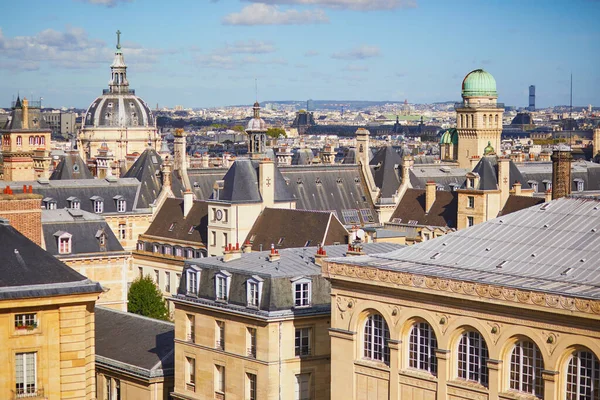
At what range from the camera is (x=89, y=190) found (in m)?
110

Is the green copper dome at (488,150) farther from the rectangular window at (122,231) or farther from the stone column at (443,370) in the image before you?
the stone column at (443,370)

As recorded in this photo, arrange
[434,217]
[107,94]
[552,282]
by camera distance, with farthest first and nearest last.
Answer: [107,94]
[434,217]
[552,282]

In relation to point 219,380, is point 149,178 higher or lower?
higher

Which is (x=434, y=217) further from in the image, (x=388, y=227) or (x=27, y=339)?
(x=27, y=339)

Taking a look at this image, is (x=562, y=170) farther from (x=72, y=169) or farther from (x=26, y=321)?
(x=72, y=169)

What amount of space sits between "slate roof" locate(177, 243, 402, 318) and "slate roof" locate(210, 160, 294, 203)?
1157 inches

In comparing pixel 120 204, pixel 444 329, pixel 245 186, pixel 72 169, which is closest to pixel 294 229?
pixel 245 186

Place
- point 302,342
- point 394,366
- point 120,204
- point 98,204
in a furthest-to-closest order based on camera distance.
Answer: point 120,204 < point 98,204 < point 302,342 < point 394,366

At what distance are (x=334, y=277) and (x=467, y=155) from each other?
103998 mm

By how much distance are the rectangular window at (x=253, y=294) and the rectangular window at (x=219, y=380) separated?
11.4 ft

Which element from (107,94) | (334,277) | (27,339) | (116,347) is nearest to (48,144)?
(107,94)

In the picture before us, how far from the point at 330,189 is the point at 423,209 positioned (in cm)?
999

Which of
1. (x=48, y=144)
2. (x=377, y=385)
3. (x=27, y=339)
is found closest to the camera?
(x=27, y=339)

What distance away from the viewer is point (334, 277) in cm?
5538
